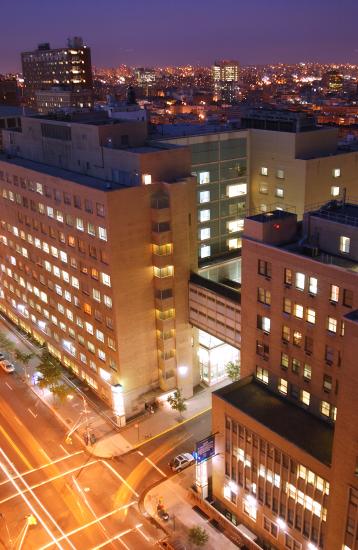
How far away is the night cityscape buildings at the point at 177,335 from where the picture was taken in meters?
51.7

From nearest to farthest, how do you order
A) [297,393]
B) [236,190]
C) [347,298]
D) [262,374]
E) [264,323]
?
[347,298] → [297,393] → [264,323] → [262,374] → [236,190]

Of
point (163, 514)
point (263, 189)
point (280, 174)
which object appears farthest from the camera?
point (263, 189)

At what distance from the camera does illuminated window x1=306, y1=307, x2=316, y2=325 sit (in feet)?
169

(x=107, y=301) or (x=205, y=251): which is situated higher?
(x=205, y=251)

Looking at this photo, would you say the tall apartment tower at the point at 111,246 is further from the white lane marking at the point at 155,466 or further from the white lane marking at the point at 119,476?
the white lane marking at the point at 155,466

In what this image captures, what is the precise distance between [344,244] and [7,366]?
57.4 metres

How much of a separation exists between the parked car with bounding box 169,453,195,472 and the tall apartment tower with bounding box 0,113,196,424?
10379 mm

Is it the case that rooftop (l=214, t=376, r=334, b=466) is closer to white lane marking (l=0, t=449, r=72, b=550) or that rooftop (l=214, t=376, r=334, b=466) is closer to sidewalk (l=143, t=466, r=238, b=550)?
sidewalk (l=143, t=466, r=238, b=550)

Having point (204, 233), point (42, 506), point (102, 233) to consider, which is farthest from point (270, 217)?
point (42, 506)

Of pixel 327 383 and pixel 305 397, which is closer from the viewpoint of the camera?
pixel 327 383

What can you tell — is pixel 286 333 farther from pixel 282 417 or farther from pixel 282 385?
pixel 282 417

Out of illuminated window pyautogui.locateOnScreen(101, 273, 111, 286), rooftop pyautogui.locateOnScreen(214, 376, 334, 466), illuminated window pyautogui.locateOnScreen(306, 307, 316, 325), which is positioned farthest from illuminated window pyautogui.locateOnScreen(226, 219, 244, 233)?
illuminated window pyautogui.locateOnScreen(306, 307, 316, 325)

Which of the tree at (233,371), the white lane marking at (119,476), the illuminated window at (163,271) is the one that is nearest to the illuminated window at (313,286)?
the illuminated window at (163,271)

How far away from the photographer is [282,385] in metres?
57.0
